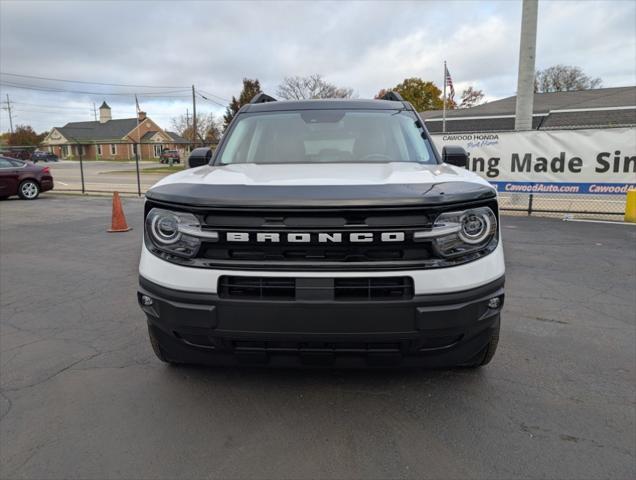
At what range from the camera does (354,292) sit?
2.16 metres

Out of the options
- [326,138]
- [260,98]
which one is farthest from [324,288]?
[260,98]

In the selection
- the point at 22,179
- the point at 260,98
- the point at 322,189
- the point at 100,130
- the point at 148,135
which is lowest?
the point at 22,179

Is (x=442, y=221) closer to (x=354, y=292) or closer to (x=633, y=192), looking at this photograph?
(x=354, y=292)

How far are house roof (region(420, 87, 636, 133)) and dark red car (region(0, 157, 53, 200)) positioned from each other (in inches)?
890

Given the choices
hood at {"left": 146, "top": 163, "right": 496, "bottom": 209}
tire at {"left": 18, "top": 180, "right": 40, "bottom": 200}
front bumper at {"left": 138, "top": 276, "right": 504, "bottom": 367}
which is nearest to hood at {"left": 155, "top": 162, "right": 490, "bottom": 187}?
hood at {"left": 146, "top": 163, "right": 496, "bottom": 209}

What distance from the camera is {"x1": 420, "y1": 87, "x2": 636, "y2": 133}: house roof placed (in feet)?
82.8

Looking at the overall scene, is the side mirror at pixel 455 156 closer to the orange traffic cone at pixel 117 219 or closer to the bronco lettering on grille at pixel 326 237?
the bronco lettering on grille at pixel 326 237

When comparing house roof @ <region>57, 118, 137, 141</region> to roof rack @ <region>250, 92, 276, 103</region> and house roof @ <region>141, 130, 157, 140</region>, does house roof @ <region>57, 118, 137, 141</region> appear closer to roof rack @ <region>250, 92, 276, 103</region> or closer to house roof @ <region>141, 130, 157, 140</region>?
house roof @ <region>141, 130, 157, 140</region>

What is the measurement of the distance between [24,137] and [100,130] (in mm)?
14183

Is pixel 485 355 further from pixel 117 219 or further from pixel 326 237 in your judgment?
pixel 117 219

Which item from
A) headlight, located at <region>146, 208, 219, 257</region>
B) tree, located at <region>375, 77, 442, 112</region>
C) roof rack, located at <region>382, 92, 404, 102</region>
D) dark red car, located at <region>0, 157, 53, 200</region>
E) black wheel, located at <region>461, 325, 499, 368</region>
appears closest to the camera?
headlight, located at <region>146, 208, 219, 257</region>

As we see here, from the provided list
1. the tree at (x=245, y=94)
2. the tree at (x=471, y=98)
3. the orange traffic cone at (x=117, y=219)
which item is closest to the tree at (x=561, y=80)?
the tree at (x=471, y=98)

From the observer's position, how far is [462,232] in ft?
7.36

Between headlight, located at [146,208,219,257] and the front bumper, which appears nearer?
the front bumper
